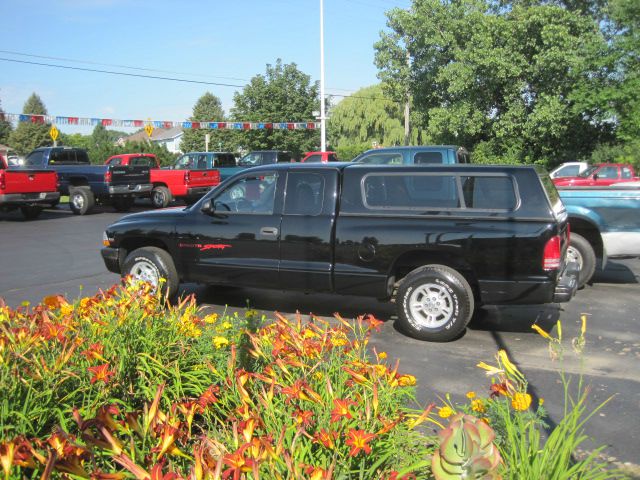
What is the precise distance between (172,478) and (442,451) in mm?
912

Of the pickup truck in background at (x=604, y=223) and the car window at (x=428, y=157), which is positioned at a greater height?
the car window at (x=428, y=157)

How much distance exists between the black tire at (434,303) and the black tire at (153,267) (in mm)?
2884

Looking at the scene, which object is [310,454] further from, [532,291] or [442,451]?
[532,291]

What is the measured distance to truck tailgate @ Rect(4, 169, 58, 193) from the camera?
59.6ft

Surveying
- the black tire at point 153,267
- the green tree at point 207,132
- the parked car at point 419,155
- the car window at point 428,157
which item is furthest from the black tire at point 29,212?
the green tree at point 207,132

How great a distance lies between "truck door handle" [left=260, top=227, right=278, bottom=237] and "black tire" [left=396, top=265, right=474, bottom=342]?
154cm

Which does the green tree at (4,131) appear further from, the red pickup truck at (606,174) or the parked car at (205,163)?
the red pickup truck at (606,174)

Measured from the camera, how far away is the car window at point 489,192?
6.45 m

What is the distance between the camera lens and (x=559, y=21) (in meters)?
27.4

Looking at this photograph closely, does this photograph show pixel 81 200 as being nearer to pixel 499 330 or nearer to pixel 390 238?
pixel 390 238

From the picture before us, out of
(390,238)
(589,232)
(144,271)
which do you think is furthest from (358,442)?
(589,232)

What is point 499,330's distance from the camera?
7027 millimetres

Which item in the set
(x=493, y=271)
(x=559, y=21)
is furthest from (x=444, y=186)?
(x=559, y=21)

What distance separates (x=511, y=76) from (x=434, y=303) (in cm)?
2445
